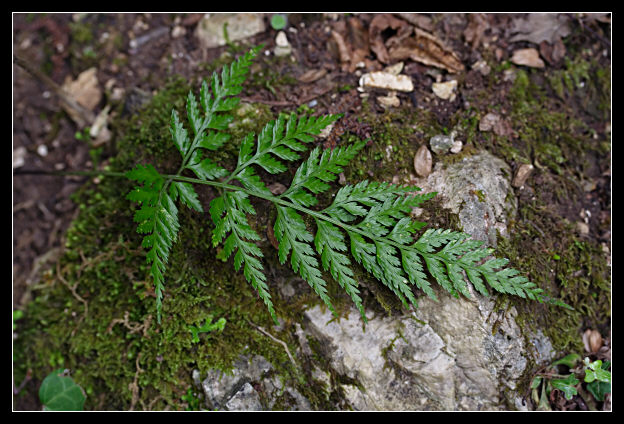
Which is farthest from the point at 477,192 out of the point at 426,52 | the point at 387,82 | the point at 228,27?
the point at 228,27

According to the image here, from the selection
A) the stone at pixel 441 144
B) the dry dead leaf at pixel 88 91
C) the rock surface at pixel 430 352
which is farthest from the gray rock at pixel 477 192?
the dry dead leaf at pixel 88 91

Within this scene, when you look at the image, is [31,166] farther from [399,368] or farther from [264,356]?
[399,368]

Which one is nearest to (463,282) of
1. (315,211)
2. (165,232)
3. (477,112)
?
(315,211)

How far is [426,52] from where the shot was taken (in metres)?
3.53

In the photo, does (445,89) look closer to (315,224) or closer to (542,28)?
(542,28)

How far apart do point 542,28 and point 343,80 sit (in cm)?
183

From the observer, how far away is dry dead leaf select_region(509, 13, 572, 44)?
3.63 m

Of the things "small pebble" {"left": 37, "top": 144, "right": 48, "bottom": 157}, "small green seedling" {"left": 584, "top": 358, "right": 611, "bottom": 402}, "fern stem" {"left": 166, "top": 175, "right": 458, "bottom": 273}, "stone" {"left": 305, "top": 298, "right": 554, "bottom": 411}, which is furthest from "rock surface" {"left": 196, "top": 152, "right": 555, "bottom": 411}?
"small pebble" {"left": 37, "top": 144, "right": 48, "bottom": 157}

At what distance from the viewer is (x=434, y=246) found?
9.22 feet

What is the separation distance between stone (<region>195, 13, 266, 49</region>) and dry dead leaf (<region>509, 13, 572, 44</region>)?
2275mm

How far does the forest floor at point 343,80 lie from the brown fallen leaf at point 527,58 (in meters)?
0.01

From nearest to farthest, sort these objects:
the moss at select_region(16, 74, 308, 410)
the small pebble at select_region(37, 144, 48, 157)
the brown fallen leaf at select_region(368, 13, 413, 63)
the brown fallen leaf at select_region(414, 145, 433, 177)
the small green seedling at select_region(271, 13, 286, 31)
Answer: the brown fallen leaf at select_region(414, 145, 433, 177) → the moss at select_region(16, 74, 308, 410) → the brown fallen leaf at select_region(368, 13, 413, 63) → the small green seedling at select_region(271, 13, 286, 31) → the small pebble at select_region(37, 144, 48, 157)

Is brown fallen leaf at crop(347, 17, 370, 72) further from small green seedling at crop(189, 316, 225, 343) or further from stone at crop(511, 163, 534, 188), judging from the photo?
small green seedling at crop(189, 316, 225, 343)

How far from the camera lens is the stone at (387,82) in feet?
11.3
